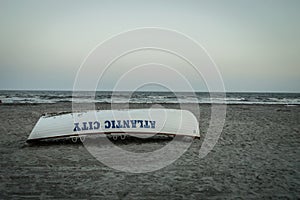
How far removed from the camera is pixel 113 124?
30.2 ft

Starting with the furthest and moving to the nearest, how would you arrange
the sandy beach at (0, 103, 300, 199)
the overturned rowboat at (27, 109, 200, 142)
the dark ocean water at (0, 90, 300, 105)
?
the dark ocean water at (0, 90, 300, 105)
the overturned rowboat at (27, 109, 200, 142)
the sandy beach at (0, 103, 300, 199)

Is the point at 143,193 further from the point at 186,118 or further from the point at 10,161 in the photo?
the point at 186,118

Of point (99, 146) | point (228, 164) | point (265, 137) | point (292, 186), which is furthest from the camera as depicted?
point (265, 137)

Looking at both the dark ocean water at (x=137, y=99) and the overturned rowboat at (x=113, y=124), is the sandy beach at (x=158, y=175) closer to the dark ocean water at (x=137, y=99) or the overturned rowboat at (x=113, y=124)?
the overturned rowboat at (x=113, y=124)

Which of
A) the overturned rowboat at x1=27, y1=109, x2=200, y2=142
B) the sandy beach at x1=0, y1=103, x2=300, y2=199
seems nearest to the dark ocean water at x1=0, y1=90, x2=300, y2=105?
the overturned rowboat at x1=27, y1=109, x2=200, y2=142

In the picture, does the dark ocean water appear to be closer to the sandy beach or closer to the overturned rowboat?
the overturned rowboat

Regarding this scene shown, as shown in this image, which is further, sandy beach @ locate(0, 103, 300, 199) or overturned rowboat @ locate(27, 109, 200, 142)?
overturned rowboat @ locate(27, 109, 200, 142)

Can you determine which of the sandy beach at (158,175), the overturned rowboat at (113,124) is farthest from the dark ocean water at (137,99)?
the sandy beach at (158,175)

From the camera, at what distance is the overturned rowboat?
353 inches

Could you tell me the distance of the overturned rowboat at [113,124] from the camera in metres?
8.98

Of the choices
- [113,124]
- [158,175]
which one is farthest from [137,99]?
[158,175]

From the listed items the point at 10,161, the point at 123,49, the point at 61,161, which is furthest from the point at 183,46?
the point at 10,161

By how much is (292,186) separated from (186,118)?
506 cm

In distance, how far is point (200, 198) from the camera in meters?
4.59
